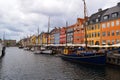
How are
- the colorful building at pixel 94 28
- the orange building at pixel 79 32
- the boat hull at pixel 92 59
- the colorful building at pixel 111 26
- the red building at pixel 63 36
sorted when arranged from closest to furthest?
the boat hull at pixel 92 59 < the colorful building at pixel 111 26 < the colorful building at pixel 94 28 < the orange building at pixel 79 32 < the red building at pixel 63 36

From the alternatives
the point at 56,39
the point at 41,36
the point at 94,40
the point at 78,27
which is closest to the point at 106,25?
the point at 94,40

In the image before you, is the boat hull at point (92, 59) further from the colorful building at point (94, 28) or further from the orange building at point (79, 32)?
the orange building at point (79, 32)

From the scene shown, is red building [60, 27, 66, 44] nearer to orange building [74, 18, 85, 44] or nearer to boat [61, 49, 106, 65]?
orange building [74, 18, 85, 44]

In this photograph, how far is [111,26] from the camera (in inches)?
3029

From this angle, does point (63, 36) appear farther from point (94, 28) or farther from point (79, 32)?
point (94, 28)

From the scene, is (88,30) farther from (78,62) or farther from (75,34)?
(78,62)

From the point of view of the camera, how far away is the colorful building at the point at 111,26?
73.7 m

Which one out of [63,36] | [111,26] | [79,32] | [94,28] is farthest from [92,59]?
[63,36]

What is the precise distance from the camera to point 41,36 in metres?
183

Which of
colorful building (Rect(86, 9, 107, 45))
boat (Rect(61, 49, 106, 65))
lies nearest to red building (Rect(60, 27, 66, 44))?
colorful building (Rect(86, 9, 107, 45))

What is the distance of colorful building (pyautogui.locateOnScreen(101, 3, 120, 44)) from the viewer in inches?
2902

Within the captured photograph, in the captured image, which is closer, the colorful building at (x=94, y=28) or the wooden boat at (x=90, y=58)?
the wooden boat at (x=90, y=58)

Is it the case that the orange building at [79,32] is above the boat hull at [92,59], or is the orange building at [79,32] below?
above

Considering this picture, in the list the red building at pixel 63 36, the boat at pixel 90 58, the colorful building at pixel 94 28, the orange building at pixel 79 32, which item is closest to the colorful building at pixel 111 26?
the colorful building at pixel 94 28
